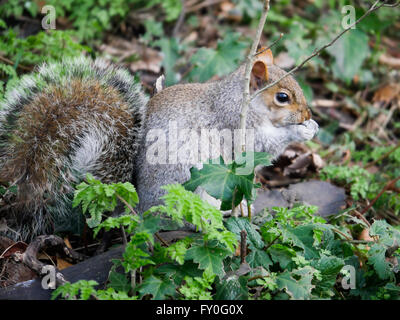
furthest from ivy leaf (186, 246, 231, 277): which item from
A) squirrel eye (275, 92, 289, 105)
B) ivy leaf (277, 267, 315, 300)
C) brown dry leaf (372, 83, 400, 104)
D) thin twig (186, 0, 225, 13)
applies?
thin twig (186, 0, 225, 13)

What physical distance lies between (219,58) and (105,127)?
144 cm

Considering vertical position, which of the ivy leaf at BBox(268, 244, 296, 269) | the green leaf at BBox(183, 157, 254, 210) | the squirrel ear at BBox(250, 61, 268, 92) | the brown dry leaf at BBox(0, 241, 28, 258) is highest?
the squirrel ear at BBox(250, 61, 268, 92)

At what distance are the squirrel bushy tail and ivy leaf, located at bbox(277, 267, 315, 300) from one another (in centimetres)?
98

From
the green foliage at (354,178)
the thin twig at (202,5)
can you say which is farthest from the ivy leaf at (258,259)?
the thin twig at (202,5)

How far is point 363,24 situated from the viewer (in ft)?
13.2

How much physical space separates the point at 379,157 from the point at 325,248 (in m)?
1.66

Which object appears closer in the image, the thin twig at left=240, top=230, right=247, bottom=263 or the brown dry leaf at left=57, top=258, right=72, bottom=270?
the thin twig at left=240, top=230, right=247, bottom=263

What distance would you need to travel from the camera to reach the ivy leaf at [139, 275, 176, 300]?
1.64 metres

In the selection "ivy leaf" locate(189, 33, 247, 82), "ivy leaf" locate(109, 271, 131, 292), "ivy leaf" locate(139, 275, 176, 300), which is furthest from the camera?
"ivy leaf" locate(189, 33, 247, 82)

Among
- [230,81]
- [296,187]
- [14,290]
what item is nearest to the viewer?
[14,290]

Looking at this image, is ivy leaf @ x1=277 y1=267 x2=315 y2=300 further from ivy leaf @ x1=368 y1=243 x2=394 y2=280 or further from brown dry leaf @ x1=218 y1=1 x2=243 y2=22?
brown dry leaf @ x1=218 y1=1 x2=243 y2=22
